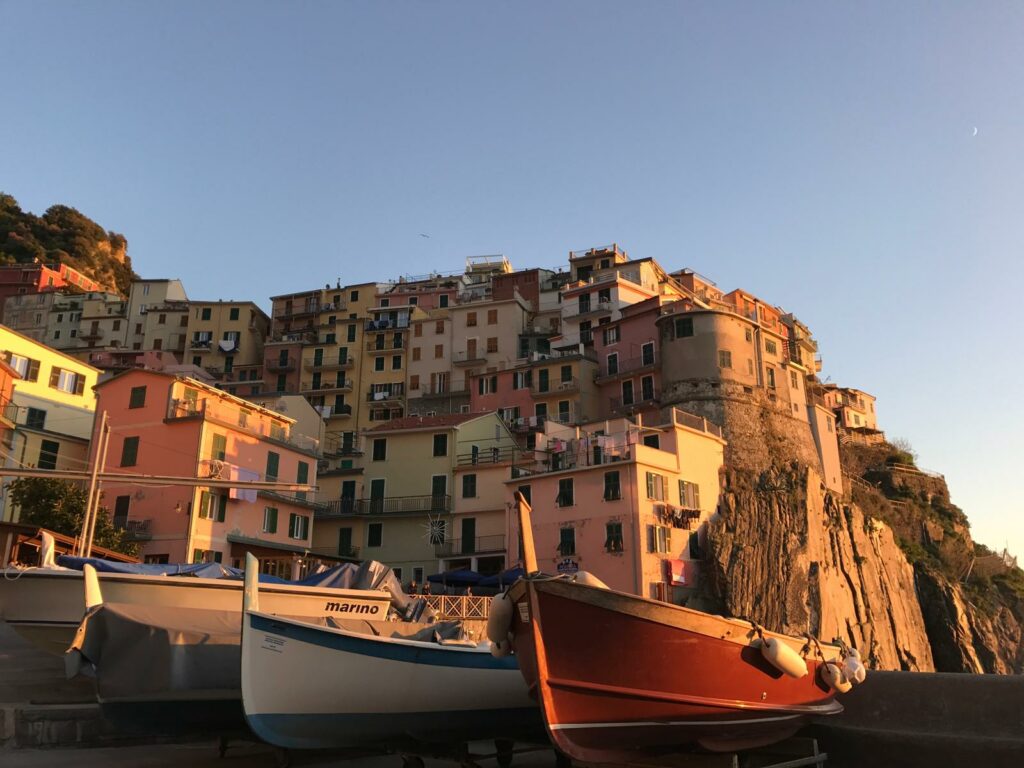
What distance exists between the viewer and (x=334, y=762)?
1337 cm

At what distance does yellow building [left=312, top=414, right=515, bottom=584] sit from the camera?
45.3 metres

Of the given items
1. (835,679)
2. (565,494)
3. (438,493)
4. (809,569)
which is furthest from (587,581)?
(809,569)

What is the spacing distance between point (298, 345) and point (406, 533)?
30381 mm

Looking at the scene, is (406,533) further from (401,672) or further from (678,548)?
(401,672)

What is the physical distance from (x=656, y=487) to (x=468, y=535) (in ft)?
37.1

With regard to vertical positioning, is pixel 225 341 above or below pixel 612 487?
above

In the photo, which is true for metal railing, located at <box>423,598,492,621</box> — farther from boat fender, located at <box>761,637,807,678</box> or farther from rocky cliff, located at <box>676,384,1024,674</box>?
boat fender, located at <box>761,637,807,678</box>

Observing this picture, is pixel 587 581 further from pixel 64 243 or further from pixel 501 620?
pixel 64 243

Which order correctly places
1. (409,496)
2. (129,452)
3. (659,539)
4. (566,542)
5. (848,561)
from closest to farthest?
(129,452), (659,539), (566,542), (409,496), (848,561)

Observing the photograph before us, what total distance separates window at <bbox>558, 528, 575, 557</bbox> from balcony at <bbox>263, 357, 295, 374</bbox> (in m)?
37.8

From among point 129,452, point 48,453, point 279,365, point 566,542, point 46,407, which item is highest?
point 279,365

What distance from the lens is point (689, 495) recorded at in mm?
41812

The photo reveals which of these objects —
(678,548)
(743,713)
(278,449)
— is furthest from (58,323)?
(743,713)

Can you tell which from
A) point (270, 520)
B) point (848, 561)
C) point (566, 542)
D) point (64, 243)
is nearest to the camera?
point (270, 520)
